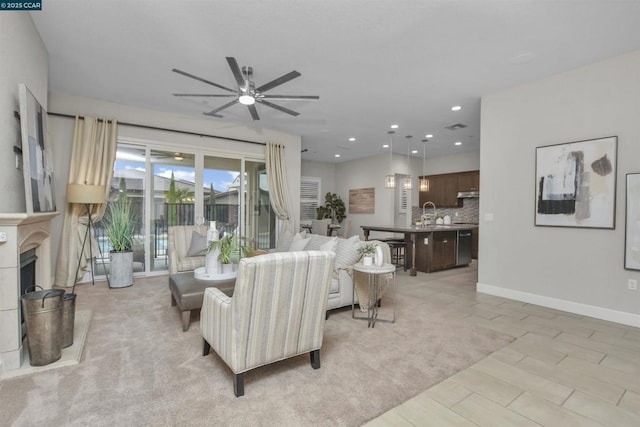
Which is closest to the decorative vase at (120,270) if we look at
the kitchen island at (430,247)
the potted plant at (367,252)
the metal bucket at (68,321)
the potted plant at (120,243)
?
the potted plant at (120,243)

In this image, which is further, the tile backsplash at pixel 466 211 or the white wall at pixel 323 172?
the white wall at pixel 323 172

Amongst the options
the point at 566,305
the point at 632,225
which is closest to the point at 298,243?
the point at 566,305

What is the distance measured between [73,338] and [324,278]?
2.39m

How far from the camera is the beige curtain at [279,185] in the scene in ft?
21.1

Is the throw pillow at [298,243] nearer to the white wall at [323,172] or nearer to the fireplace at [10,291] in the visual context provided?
the fireplace at [10,291]

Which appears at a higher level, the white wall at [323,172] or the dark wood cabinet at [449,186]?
the white wall at [323,172]

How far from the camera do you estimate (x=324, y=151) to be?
8.57m

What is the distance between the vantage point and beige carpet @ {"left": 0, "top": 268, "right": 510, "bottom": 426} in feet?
5.65

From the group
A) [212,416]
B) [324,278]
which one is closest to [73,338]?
[212,416]

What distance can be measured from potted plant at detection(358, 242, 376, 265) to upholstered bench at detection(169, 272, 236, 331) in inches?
55.4

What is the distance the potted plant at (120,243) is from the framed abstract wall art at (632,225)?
641 cm

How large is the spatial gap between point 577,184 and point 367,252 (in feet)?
8.85

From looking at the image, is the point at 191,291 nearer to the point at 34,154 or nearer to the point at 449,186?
the point at 34,154

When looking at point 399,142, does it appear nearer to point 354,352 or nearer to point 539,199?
point 539,199
